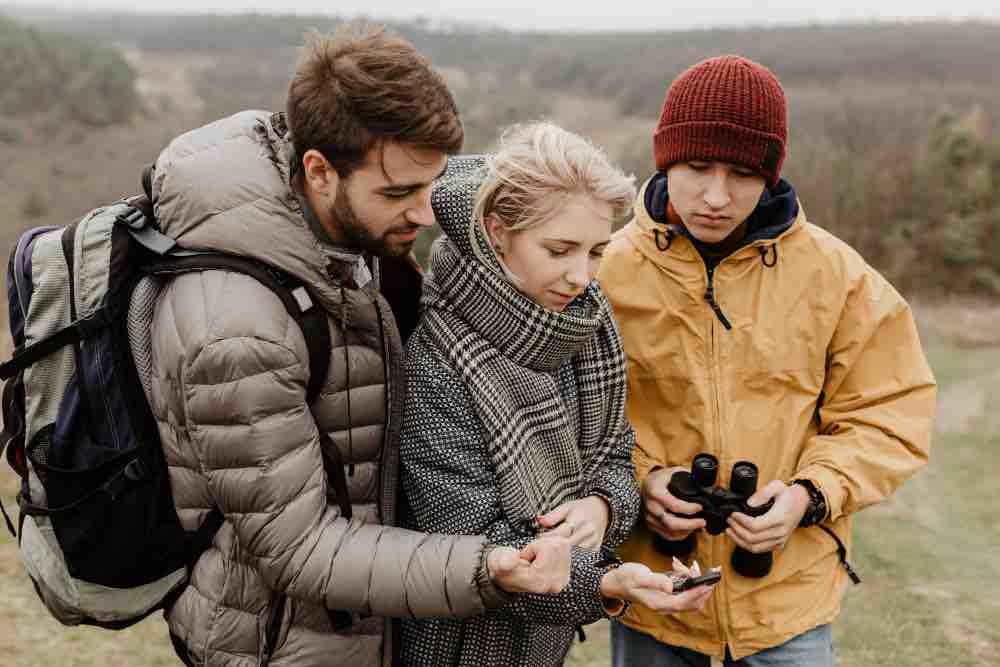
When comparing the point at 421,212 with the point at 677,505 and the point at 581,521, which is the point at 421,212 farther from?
the point at 677,505

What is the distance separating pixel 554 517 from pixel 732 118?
110 centimetres

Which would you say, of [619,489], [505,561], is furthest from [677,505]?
[505,561]

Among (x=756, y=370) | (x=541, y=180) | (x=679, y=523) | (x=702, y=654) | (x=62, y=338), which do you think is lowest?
(x=702, y=654)

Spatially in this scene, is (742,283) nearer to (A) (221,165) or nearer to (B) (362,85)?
(B) (362,85)

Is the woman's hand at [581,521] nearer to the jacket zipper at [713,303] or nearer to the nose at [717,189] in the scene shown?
the jacket zipper at [713,303]

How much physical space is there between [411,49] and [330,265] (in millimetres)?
497

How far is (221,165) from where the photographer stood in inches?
75.6

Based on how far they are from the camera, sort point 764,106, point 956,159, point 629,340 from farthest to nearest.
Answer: point 956,159 < point 629,340 < point 764,106

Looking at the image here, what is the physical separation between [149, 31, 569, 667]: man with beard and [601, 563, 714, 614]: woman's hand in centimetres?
22

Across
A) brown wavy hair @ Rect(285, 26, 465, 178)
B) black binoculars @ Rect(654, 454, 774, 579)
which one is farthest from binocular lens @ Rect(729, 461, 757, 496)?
brown wavy hair @ Rect(285, 26, 465, 178)

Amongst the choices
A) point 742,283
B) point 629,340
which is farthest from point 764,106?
point 629,340

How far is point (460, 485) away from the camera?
2.07 meters

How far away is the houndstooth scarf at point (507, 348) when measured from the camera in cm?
211

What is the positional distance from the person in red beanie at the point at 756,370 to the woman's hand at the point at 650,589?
33 cm
